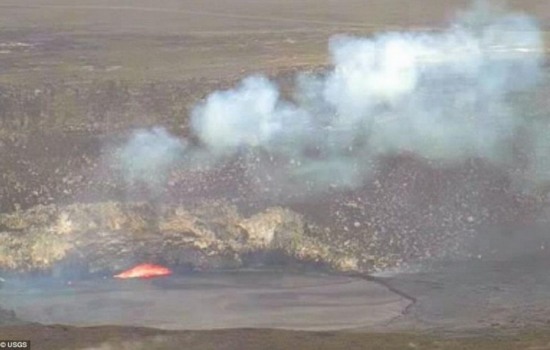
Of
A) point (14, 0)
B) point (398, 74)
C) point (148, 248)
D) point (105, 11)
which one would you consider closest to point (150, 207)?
point (148, 248)

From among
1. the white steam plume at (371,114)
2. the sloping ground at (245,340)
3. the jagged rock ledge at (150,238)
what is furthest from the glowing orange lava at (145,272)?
the sloping ground at (245,340)

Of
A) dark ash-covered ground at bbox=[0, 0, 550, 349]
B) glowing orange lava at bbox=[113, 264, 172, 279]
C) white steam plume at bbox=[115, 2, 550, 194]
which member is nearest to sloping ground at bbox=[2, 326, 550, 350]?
dark ash-covered ground at bbox=[0, 0, 550, 349]

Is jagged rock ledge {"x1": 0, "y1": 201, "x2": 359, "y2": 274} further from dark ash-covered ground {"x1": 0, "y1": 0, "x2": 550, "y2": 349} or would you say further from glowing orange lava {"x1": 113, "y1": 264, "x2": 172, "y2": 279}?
glowing orange lava {"x1": 113, "y1": 264, "x2": 172, "y2": 279}

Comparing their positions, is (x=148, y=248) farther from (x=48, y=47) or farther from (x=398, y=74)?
(x=48, y=47)

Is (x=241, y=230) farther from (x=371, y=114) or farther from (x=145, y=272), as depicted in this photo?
(x=371, y=114)

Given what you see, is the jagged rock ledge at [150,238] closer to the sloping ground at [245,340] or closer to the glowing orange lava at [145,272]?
the glowing orange lava at [145,272]

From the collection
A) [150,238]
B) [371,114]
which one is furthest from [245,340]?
[371,114]

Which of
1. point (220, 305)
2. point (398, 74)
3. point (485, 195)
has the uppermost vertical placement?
point (398, 74)
